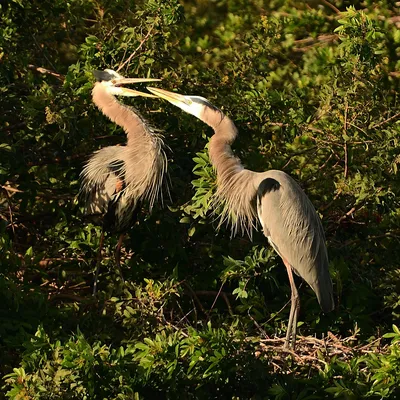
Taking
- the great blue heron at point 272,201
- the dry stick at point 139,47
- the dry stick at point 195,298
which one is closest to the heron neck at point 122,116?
the dry stick at point 139,47

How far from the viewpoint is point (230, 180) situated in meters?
5.48

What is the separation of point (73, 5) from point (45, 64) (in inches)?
15.9

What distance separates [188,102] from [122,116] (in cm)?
51

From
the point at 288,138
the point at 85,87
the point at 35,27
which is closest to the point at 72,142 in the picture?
the point at 85,87

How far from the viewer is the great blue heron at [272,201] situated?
5371 millimetres

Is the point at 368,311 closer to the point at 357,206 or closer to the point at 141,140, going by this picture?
the point at 357,206

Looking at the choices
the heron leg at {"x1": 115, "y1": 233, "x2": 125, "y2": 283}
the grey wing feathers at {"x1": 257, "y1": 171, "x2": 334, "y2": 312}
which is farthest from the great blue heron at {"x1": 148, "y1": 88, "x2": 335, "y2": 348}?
the heron leg at {"x1": 115, "y1": 233, "x2": 125, "y2": 283}

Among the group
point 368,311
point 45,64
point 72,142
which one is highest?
point 45,64

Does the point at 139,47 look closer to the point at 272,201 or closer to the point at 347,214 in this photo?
the point at 272,201

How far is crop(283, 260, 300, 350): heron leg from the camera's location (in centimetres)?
494

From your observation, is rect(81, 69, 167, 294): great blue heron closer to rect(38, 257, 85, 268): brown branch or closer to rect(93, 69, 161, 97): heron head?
rect(93, 69, 161, 97): heron head

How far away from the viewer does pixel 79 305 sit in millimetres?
5113

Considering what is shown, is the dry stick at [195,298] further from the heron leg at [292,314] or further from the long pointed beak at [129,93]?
the long pointed beak at [129,93]

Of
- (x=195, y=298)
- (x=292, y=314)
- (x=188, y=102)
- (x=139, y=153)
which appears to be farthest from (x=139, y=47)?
(x=292, y=314)
